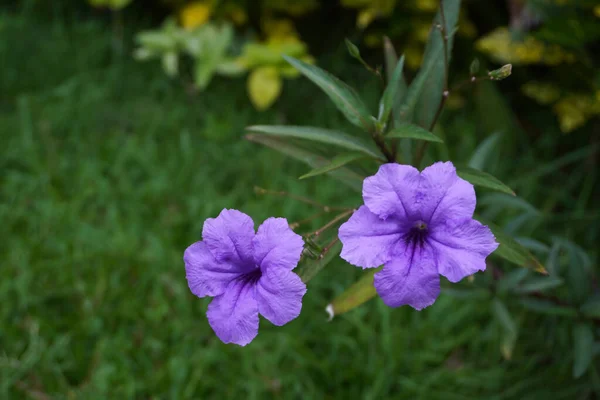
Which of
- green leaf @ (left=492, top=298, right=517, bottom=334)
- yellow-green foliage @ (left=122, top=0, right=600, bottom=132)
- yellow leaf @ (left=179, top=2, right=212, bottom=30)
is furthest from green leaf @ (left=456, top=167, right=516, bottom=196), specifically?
yellow leaf @ (left=179, top=2, right=212, bottom=30)

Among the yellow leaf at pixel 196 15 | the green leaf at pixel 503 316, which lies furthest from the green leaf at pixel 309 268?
the yellow leaf at pixel 196 15

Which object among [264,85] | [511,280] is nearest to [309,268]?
[511,280]

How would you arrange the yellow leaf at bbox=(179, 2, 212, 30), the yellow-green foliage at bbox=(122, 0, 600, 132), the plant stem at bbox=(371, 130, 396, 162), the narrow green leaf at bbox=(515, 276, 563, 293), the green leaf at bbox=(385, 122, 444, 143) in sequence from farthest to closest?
the yellow leaf at bbox=(179, 2, 212, 30), the yellow-green foliage at bbox=(122, 0, 600, 132), the narrow green leaf at bbox=(515, 276, 563, 293), the plant stem at bbox=(371, 130, 396, 162), the green leaf at bbox=(385, 122, 444, 143)

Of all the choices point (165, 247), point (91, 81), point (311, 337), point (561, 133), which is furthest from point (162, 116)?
point (561, 133)

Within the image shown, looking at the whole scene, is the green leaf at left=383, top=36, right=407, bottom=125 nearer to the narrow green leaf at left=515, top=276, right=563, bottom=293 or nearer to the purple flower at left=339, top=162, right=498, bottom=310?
the purple flower at left=339, top=162, right=498, bottom=310

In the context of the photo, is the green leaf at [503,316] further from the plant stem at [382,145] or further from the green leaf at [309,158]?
the plant stem at [382,145]

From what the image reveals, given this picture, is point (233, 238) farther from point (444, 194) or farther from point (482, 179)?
point (482, 179)

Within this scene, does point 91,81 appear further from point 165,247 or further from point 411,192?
point 411,192
